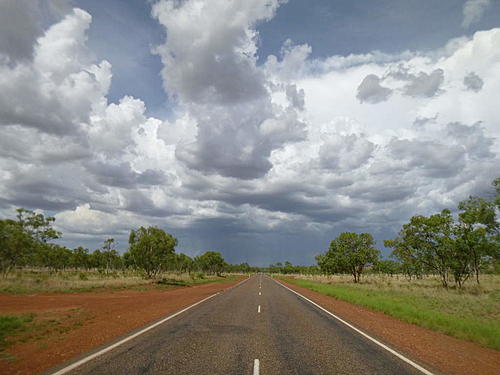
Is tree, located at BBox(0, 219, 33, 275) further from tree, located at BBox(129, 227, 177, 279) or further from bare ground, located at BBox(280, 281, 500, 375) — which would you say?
bare ground, located at BBox(280, 281, 500, 375)

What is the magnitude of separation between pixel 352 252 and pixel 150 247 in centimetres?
3326

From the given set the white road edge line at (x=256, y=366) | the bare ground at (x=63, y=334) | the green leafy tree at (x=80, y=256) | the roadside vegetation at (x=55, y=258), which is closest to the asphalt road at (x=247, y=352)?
the white road edge line at (x=256, y=366)

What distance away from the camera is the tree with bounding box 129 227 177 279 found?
170ft

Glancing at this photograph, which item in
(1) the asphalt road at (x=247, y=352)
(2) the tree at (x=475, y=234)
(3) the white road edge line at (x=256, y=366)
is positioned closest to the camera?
(3) the white road edge line at (x=256, y=366)

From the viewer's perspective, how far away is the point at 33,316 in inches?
556

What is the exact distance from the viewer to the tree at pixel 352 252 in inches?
2063

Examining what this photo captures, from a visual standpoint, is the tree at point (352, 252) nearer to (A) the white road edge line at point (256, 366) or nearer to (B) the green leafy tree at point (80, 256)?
(A) the white road edge line at point (256, 366)

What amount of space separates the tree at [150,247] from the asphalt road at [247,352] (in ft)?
137

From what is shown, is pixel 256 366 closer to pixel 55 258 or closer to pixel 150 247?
pixel 150 247

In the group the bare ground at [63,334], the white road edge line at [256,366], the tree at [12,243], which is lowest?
the bare ground at [63,334]

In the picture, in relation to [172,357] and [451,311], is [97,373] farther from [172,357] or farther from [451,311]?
[451,311]

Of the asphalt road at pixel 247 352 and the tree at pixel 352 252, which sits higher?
the tree at pixel 352 252

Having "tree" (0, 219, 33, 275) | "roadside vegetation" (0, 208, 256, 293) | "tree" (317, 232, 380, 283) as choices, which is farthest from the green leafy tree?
"tree" (317, 232, 380, 283)

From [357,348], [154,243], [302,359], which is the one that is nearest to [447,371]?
[357,348]
